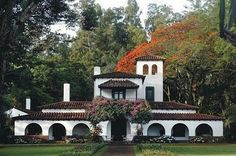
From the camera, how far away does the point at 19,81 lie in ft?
88.1

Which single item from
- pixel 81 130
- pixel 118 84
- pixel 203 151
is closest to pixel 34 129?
pixel 81 130

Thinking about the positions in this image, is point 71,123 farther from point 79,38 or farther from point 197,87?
point 79,38

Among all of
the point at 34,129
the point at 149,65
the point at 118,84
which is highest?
the point at 149,65

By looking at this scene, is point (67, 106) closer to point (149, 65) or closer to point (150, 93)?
point (150, 93)

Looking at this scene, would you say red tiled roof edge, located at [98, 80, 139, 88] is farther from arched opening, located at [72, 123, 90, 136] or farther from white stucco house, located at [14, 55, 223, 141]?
arched opening, located at [72, 123, 90, 136]

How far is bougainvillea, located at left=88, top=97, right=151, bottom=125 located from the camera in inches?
2008

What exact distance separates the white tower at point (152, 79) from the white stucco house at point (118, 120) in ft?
6.03

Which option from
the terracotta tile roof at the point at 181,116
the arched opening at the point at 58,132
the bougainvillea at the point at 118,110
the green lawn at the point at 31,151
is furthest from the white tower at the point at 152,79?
the green lawn at the point at 31,151

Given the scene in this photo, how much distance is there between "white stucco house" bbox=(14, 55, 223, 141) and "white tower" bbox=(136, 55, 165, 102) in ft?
6.03

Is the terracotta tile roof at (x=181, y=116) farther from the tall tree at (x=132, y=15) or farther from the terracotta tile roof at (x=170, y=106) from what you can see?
the tall tree at (x=132, y=15)

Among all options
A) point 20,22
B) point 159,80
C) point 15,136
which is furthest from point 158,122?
point 20,22

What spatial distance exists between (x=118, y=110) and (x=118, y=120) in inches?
124

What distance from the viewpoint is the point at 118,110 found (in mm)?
51312

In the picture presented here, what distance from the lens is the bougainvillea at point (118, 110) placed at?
51.0 meters
